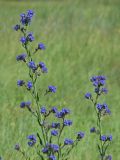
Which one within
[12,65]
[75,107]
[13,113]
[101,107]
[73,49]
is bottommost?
[101,107]

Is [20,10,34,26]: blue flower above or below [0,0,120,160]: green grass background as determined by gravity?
below

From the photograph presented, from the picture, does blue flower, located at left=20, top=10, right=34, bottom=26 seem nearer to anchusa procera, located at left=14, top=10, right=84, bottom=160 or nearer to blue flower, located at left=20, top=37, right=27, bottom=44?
anchusa procera, located at left=14, top=10, right=84, bottom=160

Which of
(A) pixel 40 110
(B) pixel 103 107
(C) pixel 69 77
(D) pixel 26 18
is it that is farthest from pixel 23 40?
(C) pixel 69 77

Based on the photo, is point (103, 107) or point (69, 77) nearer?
point (103, 107)

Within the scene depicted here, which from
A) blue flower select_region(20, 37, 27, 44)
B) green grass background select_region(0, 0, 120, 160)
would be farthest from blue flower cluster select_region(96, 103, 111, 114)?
green grass background select_region(0, 0, 120, 160)

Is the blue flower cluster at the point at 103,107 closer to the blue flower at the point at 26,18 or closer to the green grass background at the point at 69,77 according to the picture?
the blue flower at the point at 26,18

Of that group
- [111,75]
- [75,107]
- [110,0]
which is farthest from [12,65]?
[110,0]

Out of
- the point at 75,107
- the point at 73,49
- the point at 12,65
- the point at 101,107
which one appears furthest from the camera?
the point at 73,49

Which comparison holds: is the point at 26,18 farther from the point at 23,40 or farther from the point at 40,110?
the point at 40,110

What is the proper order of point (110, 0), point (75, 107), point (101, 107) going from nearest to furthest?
1. point (101, 107)
2. point (75, 107)
3. point (110, 0)

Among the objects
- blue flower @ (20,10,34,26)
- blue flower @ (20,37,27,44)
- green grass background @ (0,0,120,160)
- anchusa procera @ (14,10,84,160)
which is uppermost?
green grass background @ (0,0,120,160)

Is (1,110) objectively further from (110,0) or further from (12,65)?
(110,0)
